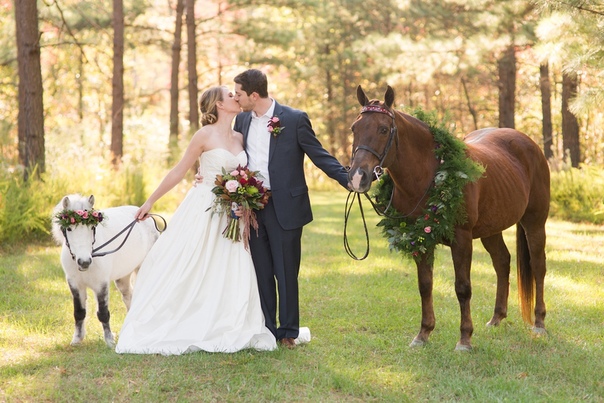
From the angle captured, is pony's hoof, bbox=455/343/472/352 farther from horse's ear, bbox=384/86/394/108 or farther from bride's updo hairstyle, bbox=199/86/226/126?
bride's updo hairstyle, bbox=199/86/226/126

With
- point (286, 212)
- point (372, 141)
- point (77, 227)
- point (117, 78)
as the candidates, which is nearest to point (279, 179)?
point (286, 212)

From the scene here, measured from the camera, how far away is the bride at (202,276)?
5.75 metres

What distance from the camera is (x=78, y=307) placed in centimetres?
597

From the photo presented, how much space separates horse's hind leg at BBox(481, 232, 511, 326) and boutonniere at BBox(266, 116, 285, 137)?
2.60 meters

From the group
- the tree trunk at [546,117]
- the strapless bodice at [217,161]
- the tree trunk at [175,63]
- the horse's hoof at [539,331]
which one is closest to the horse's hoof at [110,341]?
the strapless bodice at [217,161]

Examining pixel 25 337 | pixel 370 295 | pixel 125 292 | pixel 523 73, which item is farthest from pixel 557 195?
pixel 523 73

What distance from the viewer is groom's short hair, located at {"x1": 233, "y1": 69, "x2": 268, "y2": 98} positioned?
5734mm

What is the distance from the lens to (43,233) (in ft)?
39.2

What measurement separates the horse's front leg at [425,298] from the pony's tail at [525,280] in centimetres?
122

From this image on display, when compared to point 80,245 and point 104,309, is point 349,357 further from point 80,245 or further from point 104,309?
point 80,245

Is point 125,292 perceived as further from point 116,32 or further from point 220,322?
point 116,32

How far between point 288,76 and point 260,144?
91.7 ft

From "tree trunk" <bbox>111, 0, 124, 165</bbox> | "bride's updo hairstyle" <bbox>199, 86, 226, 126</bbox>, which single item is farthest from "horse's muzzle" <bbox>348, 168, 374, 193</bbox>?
"tree trunk" <bbox>111, 0, 124, 165</bbox>

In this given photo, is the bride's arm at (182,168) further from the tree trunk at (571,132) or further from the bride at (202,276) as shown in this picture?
the tree trunk at (571,132)
